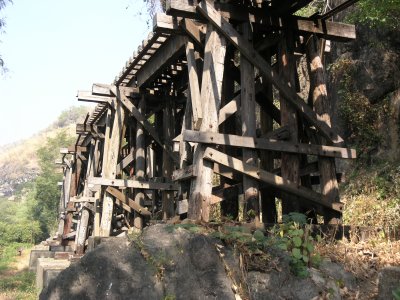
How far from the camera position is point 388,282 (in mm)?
4184

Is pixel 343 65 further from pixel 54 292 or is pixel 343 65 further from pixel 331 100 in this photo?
pixel 54 292

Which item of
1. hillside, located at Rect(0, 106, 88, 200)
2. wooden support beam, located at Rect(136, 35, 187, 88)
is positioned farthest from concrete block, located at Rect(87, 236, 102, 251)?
hillside, located at Rect(0, 106, 88, 200)

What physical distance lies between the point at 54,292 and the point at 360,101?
11871 millimetres

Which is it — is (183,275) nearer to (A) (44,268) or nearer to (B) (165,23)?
(B) (165,23)

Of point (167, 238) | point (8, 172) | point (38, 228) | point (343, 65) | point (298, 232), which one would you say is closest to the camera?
point (167, 238)

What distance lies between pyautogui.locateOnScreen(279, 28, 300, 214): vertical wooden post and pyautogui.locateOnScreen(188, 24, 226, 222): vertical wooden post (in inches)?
47.0

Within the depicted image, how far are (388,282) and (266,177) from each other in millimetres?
2112

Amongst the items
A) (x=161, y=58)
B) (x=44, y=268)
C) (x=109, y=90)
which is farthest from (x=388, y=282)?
(x=44, y=268)

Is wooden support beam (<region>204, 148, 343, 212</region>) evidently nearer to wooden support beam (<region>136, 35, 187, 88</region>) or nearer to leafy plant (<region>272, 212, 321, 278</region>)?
leafy plant (<region>272, 212, 321, 278</region>)

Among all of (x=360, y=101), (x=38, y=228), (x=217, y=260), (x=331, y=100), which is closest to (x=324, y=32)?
(x=217, y=260)

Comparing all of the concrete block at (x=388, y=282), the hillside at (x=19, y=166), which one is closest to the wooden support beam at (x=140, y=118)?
the concrete block at (x=388, y=282)

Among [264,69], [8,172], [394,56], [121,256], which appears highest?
[8,172]

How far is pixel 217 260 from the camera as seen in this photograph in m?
4.40

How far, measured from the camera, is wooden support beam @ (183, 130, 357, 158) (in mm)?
5604
